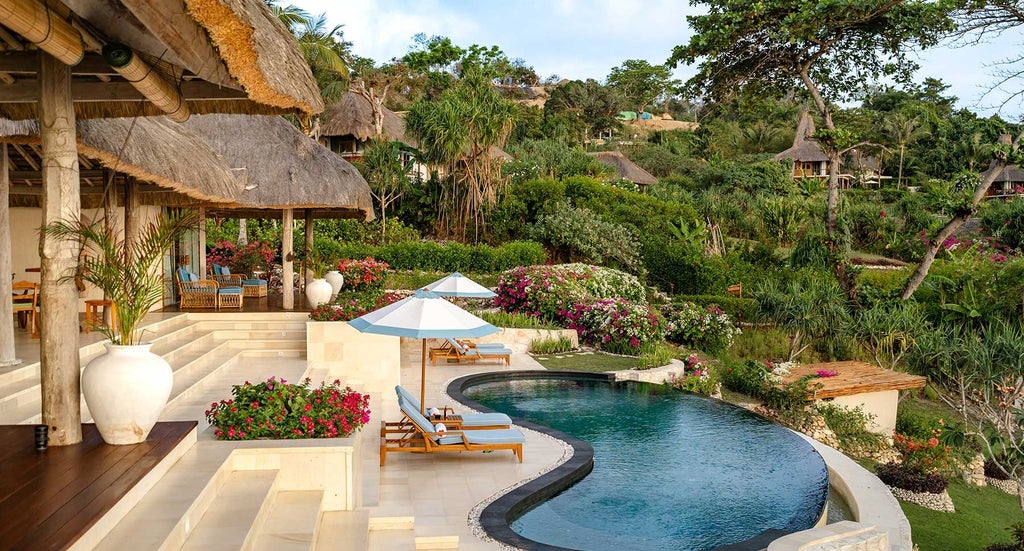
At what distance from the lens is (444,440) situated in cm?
874

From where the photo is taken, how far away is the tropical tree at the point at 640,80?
240 ft

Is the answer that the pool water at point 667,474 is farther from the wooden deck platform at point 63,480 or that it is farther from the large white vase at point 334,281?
the wooden deck platform at point 63,480

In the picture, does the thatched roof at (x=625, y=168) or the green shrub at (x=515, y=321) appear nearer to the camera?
the green shrub at (x=515, y=321)

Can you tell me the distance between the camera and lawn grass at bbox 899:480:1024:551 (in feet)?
29.3

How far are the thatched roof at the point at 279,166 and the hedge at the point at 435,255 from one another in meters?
7.58

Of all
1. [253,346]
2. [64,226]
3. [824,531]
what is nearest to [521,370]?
[253,346]

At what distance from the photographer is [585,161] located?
34438 millimetres

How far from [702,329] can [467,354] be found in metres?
5.96

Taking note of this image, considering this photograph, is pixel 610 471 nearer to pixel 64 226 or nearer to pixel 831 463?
pixel 831 463

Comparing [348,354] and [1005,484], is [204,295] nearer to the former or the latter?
[348,354]

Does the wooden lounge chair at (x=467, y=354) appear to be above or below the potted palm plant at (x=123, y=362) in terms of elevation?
below

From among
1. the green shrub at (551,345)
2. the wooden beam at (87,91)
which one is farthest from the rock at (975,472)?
the wooden beam at (87,91)

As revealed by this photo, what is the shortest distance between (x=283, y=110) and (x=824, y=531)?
5846mm

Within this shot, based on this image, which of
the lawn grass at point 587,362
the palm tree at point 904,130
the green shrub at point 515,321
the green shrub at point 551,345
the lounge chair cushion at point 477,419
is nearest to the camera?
the lounge chair cushion at point 477,419
